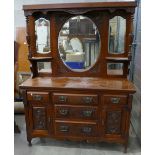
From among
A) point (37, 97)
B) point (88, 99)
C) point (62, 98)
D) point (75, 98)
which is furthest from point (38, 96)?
point (88, 99)

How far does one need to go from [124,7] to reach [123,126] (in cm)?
126

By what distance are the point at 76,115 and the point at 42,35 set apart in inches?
40.0

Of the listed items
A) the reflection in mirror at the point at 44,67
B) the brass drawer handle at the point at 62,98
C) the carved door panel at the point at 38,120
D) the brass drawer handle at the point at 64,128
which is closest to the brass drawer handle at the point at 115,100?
the brass drawer handle at the point at 62,98

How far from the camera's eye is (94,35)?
2.19 meters

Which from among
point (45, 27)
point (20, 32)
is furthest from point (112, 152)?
point (20, 32)

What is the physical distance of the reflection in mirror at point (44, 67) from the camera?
7.75 ft

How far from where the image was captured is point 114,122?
2078 millimetres

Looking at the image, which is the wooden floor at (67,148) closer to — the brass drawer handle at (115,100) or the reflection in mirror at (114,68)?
the brass drawer handle at (115,100)

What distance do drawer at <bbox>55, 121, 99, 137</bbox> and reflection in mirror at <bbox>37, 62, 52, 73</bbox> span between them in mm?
644

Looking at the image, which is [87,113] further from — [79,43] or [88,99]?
[79,43]
